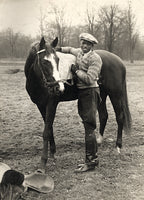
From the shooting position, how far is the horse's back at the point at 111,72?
5148 millimetres

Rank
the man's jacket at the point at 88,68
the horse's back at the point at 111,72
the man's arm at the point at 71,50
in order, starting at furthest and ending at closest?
the horse's back at the point at 111,72 → the man's arm at the point at 71,50 → the man's jacket at the point at 88,68

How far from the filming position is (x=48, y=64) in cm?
368

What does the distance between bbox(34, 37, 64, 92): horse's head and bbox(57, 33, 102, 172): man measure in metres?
0.41

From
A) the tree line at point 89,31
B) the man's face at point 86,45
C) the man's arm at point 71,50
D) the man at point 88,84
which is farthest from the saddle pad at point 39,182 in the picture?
the tree line at point 89,31

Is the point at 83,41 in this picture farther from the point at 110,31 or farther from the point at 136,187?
the point at 110,31

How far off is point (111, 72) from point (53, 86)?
1.95 m

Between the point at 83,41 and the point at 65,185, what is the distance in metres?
2.11

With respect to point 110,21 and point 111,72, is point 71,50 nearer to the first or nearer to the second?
point 111,72

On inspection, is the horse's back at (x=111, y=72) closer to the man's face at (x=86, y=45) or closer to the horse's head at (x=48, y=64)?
the man's face at (x=86, y=45)

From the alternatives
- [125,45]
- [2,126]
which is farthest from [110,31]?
[2,126]

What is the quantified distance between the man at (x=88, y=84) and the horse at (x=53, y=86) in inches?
10.0

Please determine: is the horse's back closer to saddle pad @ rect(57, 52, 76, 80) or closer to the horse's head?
saddle pad @ rect(57, 52, 76, 80)

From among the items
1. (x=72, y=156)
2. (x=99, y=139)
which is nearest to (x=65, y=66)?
(x=72, y=156)

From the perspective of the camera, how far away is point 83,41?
3.99m
